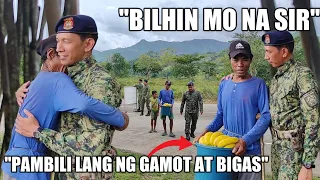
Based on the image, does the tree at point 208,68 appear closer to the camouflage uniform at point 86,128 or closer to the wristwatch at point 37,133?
the camouflage uniform at point 86,128

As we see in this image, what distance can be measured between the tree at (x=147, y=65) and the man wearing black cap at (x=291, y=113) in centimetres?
1253

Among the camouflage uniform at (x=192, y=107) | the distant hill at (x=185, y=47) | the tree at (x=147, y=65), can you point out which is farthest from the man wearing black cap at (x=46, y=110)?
the tree at (x=147, y=65)

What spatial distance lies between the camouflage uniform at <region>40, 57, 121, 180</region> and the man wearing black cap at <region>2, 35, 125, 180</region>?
0.12 ft

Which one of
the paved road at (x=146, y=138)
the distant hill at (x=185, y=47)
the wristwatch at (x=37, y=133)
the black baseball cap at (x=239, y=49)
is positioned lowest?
the paved road at (x=146, y=138)

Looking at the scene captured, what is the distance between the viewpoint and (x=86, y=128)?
1238 millimetres

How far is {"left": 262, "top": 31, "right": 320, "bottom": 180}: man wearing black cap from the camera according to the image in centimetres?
168

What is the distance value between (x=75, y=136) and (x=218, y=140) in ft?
2.78

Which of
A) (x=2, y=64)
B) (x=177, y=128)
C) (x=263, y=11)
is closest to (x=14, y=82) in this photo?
(x=2, y=64)

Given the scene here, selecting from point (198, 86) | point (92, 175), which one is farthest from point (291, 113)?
point (198, 86)

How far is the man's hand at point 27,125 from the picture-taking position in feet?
4.08

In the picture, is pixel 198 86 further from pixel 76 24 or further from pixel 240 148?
pixel 76 24

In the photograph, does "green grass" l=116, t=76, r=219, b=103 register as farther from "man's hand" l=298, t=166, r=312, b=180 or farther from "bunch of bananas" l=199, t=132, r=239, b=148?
"man's hand" l=298, t=166, r=312, b=180

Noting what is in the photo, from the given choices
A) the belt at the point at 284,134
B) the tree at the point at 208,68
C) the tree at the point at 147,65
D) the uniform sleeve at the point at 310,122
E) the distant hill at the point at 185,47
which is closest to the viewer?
the uniform sleeve at the point at 310,122

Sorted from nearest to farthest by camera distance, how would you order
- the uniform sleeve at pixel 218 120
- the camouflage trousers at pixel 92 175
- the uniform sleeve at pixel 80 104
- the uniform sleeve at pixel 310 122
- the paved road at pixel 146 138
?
the uniform sleeve at pixel 80 104
the camouflage trousers at pixel 92 175
the uniform sleeve at pixel 310 122
the uniform sleeve at pixel 218 120
the paved road at pixel 146 138
